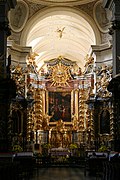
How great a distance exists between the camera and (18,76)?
89.8 ft

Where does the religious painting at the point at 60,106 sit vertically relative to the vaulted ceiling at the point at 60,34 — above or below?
below

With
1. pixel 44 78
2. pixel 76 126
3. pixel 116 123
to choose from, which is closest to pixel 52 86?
pixel 44 78

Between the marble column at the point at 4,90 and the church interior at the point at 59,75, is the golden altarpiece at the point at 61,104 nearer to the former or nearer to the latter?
the church interior at the point at 59,75

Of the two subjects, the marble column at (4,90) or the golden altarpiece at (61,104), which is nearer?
the marble column at (4,90)

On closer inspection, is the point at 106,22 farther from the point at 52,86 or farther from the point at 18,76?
the point at 52,86

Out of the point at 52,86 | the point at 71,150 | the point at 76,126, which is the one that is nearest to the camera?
the point at 71,150

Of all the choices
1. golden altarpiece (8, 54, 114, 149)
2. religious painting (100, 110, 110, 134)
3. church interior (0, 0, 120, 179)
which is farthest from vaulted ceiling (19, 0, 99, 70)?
religious painting (100, 110, 110, 134)

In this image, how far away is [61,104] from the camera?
3916 centimetres

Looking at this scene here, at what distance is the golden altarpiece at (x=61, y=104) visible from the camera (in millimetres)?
27000

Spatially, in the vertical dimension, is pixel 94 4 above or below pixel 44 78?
above

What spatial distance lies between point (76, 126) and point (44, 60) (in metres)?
7.63

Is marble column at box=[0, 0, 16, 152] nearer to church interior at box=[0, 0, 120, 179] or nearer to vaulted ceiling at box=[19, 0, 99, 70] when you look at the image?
church interior at box=[0, 0, 120, 179]

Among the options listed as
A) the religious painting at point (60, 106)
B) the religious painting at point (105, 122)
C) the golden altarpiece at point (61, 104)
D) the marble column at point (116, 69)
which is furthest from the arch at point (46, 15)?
the religious painting at point (60, 106)

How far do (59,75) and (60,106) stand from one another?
3059mm
